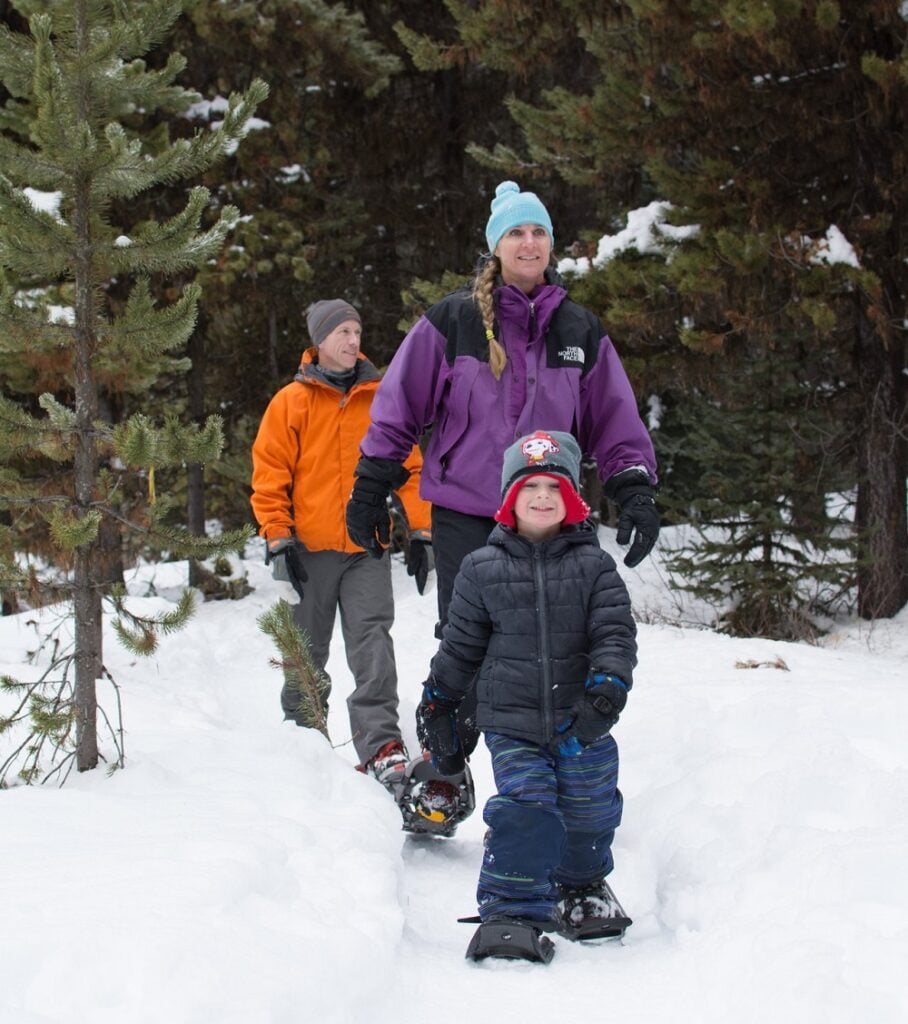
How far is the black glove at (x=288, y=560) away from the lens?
5113mm

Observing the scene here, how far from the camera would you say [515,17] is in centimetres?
966

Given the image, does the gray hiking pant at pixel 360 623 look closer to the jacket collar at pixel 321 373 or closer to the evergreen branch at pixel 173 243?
the jacket collar at pixel 321 373

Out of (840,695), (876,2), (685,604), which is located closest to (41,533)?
(685,604)

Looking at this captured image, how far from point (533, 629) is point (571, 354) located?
1210 millimetres

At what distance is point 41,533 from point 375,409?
7.82 meters

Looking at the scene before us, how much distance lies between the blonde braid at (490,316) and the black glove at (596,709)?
1.32 m

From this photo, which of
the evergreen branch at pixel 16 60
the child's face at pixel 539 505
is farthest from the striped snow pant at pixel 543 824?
the evergreen branch at pixel 16 60

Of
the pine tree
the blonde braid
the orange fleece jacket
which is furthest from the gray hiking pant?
the blonde braid

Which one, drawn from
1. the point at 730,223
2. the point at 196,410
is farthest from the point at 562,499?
the point at 196,410

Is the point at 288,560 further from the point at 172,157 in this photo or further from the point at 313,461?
the point at 172,157

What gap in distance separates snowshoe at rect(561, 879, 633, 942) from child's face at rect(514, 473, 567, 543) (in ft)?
4.01

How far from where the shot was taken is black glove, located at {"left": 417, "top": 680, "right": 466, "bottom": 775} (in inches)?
147

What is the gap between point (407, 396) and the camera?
425cm

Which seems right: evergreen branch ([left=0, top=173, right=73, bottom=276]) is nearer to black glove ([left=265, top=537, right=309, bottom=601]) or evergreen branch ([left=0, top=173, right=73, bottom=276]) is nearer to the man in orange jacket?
the man in orange jacket
